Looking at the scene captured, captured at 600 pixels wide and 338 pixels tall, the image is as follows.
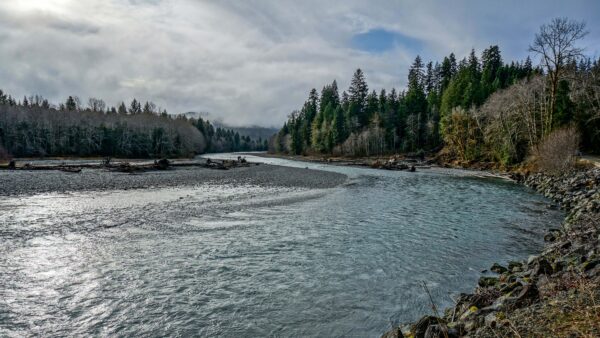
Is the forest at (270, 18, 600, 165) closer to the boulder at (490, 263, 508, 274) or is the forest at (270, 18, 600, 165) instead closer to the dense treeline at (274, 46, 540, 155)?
the dense treeline at (274, 46, 540, 155)

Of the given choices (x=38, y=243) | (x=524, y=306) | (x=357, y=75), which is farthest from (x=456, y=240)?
(x=357, y=75)

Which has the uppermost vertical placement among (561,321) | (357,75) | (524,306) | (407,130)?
(357,75)

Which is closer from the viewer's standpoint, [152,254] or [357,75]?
[152,254]

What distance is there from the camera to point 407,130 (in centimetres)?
8744

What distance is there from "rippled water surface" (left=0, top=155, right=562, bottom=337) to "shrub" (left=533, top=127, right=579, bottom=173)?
1587 centimetres

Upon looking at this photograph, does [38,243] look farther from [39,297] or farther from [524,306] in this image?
[524,306]

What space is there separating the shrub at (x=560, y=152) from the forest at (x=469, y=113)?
0.64 m

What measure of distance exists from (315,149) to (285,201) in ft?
284

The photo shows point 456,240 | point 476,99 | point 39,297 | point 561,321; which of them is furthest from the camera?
point 476,99

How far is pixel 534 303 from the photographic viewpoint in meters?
6.18

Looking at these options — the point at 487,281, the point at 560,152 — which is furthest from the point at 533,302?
the point at 560,152

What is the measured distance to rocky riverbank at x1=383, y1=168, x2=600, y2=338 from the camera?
478 cm

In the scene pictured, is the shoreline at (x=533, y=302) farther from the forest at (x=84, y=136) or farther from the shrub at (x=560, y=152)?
the forest at (x=84, y=136)

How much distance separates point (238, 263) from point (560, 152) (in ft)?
119
